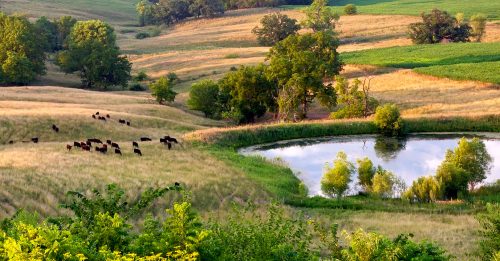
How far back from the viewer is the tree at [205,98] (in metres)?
60.7

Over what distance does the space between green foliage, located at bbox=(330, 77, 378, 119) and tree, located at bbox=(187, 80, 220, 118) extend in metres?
12.5

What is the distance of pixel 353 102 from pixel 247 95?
10.6 m

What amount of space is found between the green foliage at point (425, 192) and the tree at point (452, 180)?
543 millimetres

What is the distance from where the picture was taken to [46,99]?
58125 millimetres

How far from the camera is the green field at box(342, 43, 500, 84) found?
229 feet

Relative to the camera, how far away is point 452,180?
32.8 metres

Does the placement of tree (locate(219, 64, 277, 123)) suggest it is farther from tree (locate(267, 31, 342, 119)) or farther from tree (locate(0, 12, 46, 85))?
tree (locate(0, 12, 46, 85))

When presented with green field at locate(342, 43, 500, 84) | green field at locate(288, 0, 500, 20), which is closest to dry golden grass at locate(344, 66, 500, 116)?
green field at locate(342, 43, 500, 84)

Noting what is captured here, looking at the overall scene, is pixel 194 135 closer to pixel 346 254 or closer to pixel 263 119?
pixel 263 119

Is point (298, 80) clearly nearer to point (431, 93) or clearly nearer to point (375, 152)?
point (431, 93)

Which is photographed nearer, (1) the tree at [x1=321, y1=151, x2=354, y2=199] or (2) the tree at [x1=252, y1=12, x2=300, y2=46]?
(1) the tree at [x1=321, y1=151, x2=354, y2=199]

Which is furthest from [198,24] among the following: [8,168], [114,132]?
[8,168]

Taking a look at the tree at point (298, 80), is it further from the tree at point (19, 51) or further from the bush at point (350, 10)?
the bush at point (350, 10)

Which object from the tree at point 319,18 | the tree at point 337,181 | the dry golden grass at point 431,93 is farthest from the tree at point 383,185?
the tree at point 319,18
